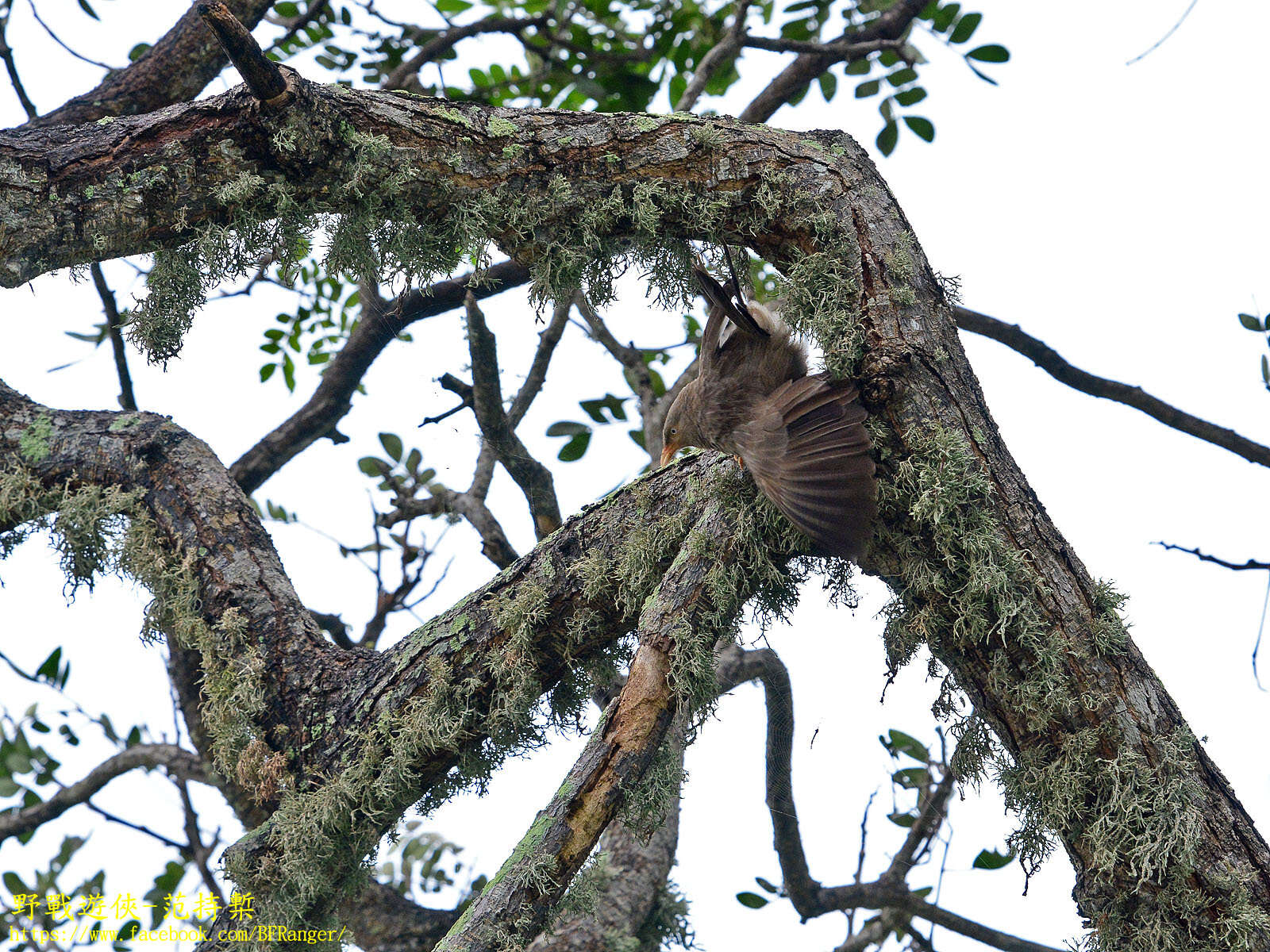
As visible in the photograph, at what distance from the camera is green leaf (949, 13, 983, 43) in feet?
11.5

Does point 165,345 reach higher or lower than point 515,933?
higher

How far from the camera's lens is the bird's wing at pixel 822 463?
188cm

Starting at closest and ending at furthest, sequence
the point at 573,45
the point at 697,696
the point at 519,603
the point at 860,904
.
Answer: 1. the point at 697,696
2. the point at 519,603
3. the point at 860,904
4. the point at 573,45

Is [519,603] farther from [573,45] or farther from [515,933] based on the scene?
[573,45]

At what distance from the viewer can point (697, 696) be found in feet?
6.31

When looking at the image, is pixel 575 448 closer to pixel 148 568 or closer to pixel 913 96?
pixel 148 568

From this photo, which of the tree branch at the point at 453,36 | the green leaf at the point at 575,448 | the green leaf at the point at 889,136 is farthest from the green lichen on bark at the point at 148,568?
the green leaf at the point at 889,136

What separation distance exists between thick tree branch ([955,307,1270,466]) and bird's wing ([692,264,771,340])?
911 millimetres

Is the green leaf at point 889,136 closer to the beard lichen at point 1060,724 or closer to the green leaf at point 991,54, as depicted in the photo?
the green leaf at point 991,54

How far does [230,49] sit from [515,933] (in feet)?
5.18

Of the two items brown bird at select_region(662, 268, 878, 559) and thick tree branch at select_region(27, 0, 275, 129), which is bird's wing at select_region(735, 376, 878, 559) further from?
thick tree branch at select_region(27, 0, 275, 129)

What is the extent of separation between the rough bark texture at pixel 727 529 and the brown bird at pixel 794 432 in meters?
0.08

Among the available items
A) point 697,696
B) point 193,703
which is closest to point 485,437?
point 193,703

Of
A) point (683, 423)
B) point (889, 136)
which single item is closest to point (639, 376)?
point (889, 136)
